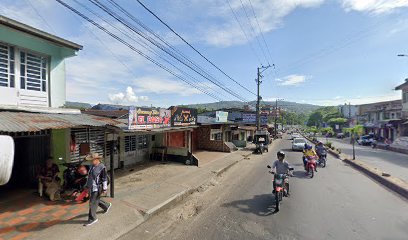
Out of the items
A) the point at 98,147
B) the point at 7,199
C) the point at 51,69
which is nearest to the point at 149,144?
the point at 98,147

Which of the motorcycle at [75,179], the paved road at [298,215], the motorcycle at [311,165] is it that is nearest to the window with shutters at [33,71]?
the motorcycle at [75,179]

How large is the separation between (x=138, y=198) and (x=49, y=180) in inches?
111

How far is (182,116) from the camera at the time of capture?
45.7 feet

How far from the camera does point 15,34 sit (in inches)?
310

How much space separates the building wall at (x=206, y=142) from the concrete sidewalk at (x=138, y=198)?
8.04 metres

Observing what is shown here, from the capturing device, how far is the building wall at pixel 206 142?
22078 millimetres

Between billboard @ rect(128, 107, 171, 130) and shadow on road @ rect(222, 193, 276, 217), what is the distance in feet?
15.7

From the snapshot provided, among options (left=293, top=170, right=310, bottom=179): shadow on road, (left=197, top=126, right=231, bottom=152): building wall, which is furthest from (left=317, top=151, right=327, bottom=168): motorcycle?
(left=197, top=126, right=231, bottom=152): building wall

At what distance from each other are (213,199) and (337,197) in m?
4.40

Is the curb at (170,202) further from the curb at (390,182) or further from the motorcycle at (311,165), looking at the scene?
the curb at (390,182)

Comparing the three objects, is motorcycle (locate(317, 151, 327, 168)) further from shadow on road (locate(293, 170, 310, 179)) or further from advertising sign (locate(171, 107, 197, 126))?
advertising sign (locate(171, 107, 197, 126))

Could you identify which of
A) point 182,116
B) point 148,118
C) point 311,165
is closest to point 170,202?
point 148,118

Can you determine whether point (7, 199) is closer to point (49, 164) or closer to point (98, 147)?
point (49, 164)

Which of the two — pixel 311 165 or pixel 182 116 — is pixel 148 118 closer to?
pixel 182 116
